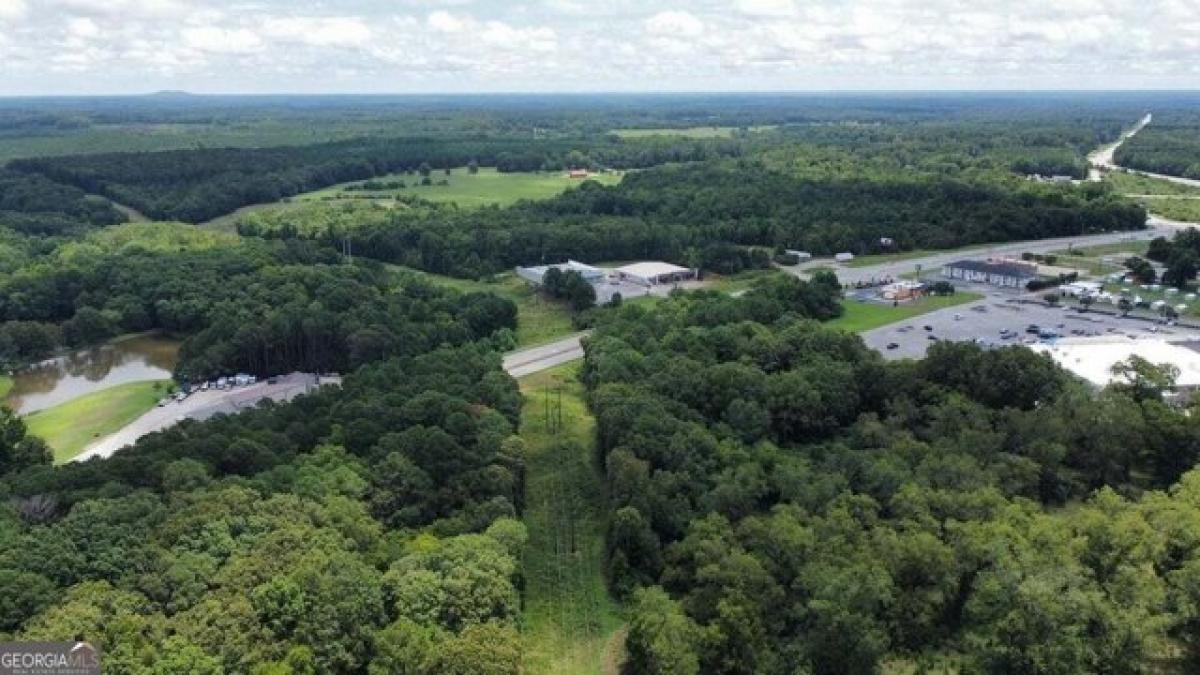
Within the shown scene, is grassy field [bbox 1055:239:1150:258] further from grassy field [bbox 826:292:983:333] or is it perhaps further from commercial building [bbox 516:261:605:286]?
commercial building [bbox 516:261:605:286]

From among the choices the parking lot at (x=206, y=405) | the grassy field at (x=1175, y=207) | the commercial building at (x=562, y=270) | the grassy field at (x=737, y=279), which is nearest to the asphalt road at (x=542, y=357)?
the parking lot at (x=206, y=405)

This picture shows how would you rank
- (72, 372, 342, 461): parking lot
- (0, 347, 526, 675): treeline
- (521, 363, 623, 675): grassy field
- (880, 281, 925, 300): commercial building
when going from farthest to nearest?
1. (880, 281, 925, 300): commercial building
2. (72, 372, 342, 461): parking lot
3. (521, 363, 623, 675): grassy field
4. (0, 347, 526, 675): treeline

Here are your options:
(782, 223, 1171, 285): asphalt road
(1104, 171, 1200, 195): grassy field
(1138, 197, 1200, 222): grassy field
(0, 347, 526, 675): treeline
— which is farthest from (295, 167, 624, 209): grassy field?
(0, 347, 526, 675): treeline

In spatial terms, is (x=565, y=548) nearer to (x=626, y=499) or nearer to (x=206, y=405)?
(x=626, y=499)

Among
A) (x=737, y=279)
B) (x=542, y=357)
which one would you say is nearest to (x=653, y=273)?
(x=737, y=279)

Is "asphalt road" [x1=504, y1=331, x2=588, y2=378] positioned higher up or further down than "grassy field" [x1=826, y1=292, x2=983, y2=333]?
further down

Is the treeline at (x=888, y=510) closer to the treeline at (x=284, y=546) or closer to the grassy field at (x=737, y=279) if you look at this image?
the treeline at (x=284, y=546)
